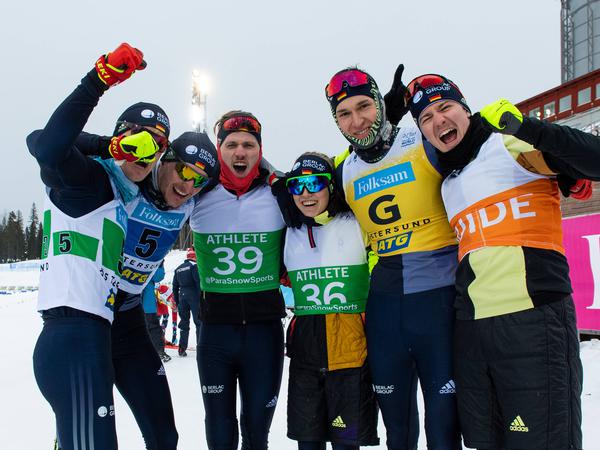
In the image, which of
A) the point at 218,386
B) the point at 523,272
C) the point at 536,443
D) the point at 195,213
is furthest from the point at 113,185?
the point at 536,443

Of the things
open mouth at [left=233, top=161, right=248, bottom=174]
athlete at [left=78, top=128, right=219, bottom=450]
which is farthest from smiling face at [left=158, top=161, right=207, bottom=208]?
open mouth at [left=233, top=161, right=248, bottom=174]

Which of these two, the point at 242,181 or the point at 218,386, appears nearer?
the point at 218,386

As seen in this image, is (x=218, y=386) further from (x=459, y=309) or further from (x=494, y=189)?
(x=494, y=189)

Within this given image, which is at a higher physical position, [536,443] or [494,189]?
[494,189]

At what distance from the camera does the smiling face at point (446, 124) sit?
2719mm

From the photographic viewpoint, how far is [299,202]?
3262 millimetres

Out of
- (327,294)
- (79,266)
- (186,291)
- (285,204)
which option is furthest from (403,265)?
(186,291)

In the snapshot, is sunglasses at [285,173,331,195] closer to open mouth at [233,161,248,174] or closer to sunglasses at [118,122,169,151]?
open mouth at [233,161,248,174]

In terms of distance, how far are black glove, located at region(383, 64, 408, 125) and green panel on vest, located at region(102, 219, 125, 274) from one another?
6.53 feet

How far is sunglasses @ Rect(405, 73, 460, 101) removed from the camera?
287 centimetres

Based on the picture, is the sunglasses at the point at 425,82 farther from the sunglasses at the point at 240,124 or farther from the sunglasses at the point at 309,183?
the sunglasses at the point at 240,124

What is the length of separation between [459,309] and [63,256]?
215 centimetres

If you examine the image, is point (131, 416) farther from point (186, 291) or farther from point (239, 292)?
point (186, 291)

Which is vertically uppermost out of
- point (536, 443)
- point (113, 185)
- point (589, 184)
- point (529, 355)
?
point (113, 185)
